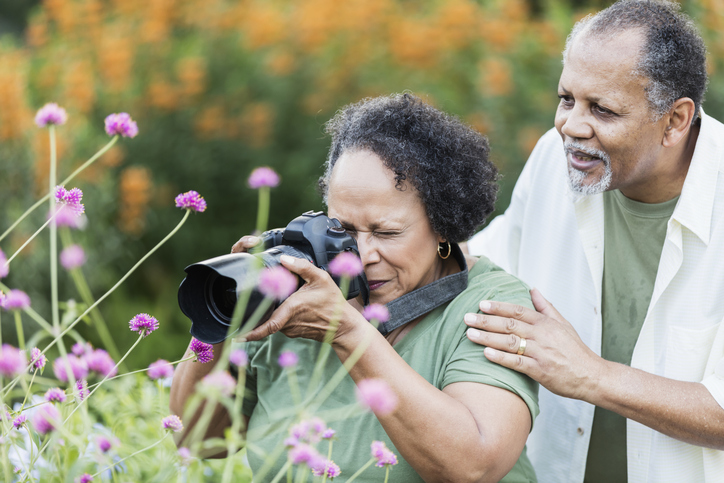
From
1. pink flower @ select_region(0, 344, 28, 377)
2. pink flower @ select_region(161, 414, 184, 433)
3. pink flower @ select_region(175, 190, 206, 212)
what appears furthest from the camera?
pink flower @ select_region(175, 190, 206, 212)

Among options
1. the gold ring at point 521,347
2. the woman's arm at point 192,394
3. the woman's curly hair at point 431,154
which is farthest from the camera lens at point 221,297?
the gold ring at point 521,347

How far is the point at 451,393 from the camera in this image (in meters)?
1.62

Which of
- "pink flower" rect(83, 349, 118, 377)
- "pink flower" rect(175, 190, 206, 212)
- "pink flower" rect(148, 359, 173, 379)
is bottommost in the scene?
"pink flower" rect(148, 359, 173, 379)

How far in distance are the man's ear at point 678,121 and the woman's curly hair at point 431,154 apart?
1.66ft

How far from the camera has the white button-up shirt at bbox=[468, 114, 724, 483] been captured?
6.67 feet

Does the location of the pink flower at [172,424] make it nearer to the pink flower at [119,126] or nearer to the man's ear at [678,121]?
the pink flower at [119,126]

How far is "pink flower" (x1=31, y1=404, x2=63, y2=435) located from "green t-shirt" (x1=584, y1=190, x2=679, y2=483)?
66.6 inches

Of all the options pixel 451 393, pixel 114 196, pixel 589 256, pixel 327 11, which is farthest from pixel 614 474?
pixel 327 11

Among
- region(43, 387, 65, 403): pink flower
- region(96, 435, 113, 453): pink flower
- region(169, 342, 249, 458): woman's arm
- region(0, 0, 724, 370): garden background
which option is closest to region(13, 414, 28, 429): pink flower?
region(43, 387, 65, 403): pink flower

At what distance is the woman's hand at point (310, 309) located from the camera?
1.48 metres

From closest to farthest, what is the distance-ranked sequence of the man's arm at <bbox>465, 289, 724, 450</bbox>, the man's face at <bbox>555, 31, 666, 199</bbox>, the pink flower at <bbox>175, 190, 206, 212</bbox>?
the pink flower at <bbox>175, 190, 206, 212</bbox>, the man's arm at <bbox>465, 289, 724, 450</bbox>, the man's face at <bbox>555, 31, 666, 199</bbox>

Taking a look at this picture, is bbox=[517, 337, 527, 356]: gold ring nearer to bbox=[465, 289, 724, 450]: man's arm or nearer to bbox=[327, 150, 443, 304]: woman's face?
bbox=[465, 289, 724, 450]: man's arm

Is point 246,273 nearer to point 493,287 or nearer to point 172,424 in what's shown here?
point 172,424

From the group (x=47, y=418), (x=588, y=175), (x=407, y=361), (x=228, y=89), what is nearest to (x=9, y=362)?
(x=47, y=418)
